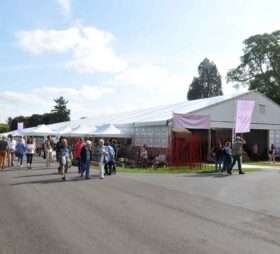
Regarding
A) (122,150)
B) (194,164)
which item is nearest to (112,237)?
(194,164)

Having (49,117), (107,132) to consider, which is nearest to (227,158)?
(107,132)

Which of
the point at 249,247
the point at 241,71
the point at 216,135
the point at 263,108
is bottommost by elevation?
the point at 249,247

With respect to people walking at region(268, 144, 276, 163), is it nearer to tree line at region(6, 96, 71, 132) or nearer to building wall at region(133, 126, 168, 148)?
building wall at region(133, 126, 168, 148)

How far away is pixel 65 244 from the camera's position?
252 inches

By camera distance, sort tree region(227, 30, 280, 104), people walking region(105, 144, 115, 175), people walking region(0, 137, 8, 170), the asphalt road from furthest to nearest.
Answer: tree region(227, 30, 280, 104)
people walking region(0, 137, 8, 170)
people walking region(105, 144, 115, 175)
the asphalt road

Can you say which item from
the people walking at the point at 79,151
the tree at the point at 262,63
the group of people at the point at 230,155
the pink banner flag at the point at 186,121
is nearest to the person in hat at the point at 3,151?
the people walking at the point at 79,151

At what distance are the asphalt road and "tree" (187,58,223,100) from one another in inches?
2617

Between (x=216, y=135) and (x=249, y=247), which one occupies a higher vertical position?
(x=216, y=135)

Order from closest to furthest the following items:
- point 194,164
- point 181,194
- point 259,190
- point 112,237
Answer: point 112,237
point 181,194
point 259,190
point 194,164

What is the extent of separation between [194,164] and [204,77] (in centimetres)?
6040

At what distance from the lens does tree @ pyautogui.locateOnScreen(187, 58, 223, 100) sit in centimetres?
8000

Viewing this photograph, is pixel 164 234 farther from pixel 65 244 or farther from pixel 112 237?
pixel 65 244

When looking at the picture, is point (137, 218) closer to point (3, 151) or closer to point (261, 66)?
point (3, 151)

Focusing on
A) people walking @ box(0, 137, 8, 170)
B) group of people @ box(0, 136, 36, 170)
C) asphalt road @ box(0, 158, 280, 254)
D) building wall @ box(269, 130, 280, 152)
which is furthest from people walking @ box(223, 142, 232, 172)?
building wall @ box(269, 130, 280, 152)
